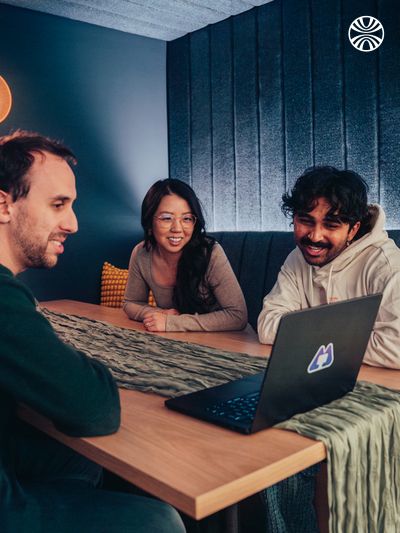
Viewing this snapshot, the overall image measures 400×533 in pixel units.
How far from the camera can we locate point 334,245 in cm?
174

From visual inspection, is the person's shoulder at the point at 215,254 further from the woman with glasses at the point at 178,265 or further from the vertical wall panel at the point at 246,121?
the vertical wall panel at the point at 246,121

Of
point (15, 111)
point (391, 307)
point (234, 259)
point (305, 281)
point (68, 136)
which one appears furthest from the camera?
point (68, 136)

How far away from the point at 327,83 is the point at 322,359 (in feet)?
7.36

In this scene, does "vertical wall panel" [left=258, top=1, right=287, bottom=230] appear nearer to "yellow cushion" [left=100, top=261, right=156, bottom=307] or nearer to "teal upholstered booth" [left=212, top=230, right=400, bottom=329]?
"teal upholstered booth" [left=212, top=230, right=400, bottom=329]

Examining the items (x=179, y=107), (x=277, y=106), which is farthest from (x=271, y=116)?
(x=179, y=107)

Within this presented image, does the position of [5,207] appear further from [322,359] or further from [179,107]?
[179,107]

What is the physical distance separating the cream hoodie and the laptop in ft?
1.01

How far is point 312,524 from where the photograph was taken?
1225 millimetres

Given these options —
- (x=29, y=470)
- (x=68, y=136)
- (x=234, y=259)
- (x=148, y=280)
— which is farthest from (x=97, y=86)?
(x=29, y=470)

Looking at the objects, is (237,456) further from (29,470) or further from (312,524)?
(29,470)

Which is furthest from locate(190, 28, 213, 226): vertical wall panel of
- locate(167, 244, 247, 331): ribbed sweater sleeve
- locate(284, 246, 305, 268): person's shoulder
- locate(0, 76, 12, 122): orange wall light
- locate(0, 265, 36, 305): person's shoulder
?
locate(0, 265, 36, 305): person's shoulder

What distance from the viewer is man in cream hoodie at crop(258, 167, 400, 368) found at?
1.67 meters

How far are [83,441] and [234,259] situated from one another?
7.01ft

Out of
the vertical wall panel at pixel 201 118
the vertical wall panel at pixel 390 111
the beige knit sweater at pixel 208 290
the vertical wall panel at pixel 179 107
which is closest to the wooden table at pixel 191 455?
the beige knit sweater at pixel 208 290
